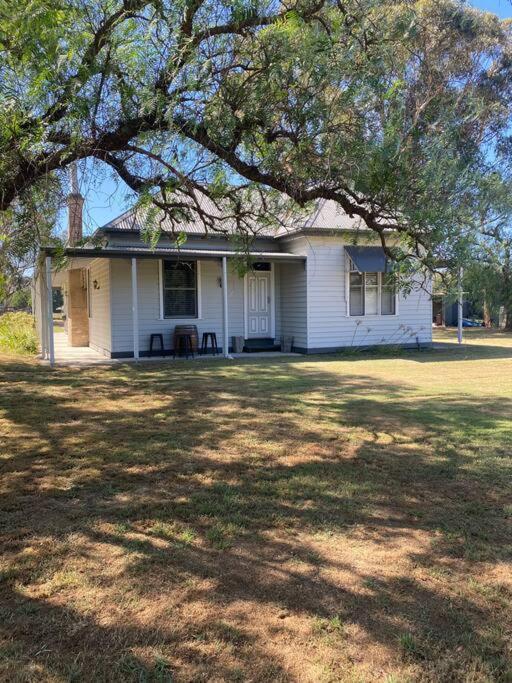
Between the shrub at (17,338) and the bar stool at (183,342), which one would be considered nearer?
the bar stool at (183,342)

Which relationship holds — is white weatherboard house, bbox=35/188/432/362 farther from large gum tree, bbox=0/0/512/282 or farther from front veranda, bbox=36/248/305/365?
large gum tree, bbox=0/0/512/282

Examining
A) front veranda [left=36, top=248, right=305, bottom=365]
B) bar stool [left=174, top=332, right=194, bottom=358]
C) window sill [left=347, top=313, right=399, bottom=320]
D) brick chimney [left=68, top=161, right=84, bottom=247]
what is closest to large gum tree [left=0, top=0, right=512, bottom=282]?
brick chimney [left=68, top=161, right=84, bottom=247]

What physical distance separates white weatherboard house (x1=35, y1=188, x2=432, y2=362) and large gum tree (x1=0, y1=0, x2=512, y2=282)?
7025 mm

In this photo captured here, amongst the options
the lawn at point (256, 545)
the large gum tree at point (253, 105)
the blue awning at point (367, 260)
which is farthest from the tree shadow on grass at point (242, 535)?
the blue awning at point (367, 260)

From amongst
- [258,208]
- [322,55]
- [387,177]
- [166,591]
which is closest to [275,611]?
[166,591]

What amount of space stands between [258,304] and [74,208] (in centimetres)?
846

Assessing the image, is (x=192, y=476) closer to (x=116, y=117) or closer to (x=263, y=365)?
(x=116, y=117)

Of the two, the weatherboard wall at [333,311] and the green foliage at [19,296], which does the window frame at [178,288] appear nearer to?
the weatherboard wall at [333,311]

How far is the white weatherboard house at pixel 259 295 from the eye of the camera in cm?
1367

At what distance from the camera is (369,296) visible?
1537cm

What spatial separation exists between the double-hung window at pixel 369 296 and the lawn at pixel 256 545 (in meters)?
8.39

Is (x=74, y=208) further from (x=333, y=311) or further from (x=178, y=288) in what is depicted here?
(x=333, y=311)

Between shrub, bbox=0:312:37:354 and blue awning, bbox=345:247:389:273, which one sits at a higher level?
blue awning, bbox=345:247:389:273

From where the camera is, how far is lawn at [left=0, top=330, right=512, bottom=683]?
7.53 feet
